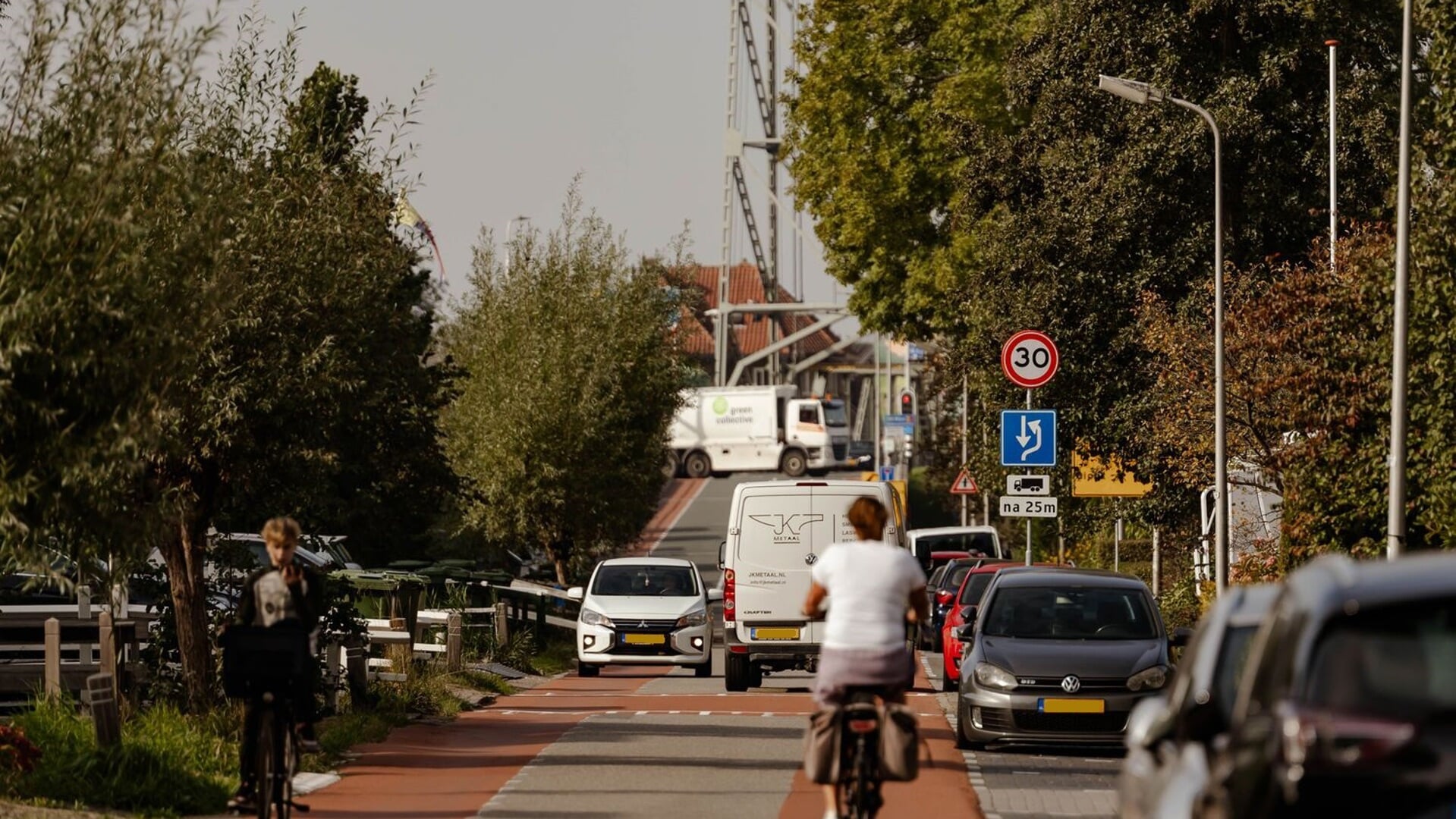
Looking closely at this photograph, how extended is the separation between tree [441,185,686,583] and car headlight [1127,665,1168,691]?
931 inches

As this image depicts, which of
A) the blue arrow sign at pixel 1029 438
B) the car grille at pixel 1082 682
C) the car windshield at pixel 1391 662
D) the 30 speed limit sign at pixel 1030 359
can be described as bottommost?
the car grille at pixel 1082 682

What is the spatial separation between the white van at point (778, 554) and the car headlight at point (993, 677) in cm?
601

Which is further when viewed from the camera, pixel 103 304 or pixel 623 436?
pixel 623 436

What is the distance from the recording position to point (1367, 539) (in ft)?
88.0

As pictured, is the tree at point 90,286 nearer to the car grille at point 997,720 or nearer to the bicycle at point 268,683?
the bicycle at point 268,683

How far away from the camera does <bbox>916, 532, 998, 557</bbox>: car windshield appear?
50250 mm

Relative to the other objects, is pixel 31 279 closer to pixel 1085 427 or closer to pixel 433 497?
pixel 433 497

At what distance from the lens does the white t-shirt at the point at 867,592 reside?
10.8m

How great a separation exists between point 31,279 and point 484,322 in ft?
103

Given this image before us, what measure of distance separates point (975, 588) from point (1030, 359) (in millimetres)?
3713

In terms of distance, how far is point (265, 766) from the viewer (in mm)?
11719

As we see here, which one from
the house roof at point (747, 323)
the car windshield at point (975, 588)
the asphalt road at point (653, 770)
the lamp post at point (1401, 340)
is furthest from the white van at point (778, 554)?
the house roof at point (747, 323)

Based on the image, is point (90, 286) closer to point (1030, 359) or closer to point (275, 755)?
point (275, 755)

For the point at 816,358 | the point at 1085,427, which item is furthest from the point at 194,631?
the point at 816,358
